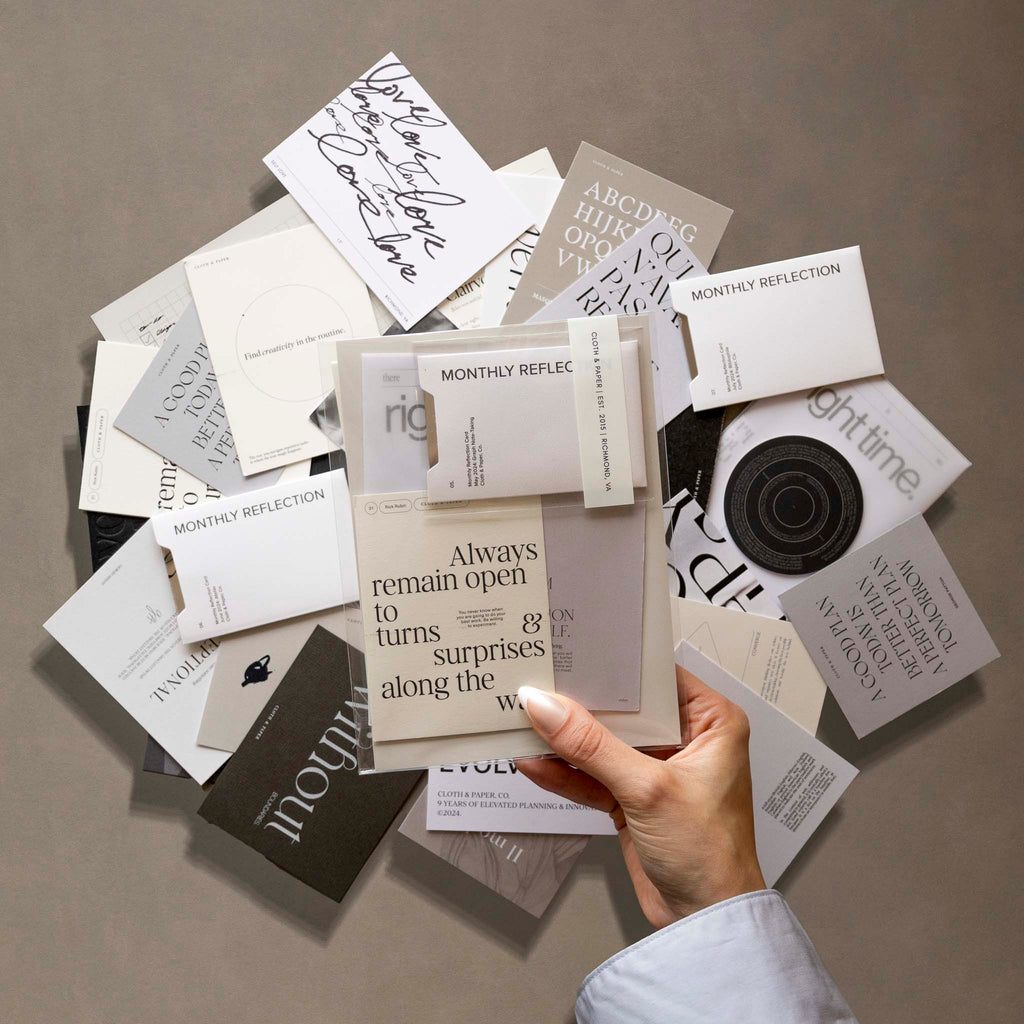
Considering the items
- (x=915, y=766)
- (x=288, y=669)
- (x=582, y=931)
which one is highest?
(x=288, y=669)

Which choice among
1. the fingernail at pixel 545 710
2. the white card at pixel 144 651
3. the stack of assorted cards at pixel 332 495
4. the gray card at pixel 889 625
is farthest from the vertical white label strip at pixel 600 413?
the white card at pixel 144 651

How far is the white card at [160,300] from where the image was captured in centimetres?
82

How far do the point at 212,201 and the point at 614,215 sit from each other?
1.44 feet

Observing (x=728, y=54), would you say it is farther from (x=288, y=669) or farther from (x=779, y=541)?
(x=288, y=669)

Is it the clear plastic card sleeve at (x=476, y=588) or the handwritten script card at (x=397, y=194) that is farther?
the handwritten script card at (x=397, y=194)

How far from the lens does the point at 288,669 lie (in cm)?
81

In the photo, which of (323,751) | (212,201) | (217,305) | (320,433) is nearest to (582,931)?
(323,751)

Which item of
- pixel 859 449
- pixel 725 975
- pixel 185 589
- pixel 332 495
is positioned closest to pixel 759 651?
pixel 859 449

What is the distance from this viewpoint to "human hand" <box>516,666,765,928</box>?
55cm

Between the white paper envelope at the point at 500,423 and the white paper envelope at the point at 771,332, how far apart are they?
0.31 m

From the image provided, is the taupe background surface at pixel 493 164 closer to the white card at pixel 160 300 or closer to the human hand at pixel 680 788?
the white card at pixel 160 300

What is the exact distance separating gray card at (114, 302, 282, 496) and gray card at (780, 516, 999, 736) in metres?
0.61

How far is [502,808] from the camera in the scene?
0.83 meters

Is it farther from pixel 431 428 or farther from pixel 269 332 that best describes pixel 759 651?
pixel 269 332
